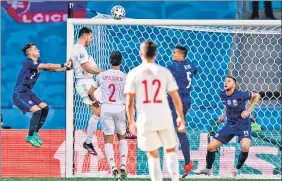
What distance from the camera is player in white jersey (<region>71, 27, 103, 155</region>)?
11555 mm

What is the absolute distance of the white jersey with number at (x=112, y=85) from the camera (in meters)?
10.7

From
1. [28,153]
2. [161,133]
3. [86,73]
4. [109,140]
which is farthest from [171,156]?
[28,153]

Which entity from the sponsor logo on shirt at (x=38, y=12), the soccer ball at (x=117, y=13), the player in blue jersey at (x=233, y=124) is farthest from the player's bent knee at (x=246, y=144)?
the sponsor logo on shirt at (x=38, y=12)

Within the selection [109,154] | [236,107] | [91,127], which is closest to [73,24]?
[91,127]

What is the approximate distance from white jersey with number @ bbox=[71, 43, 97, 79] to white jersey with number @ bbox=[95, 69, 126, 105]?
83cm

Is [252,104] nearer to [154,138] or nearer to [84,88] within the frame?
[84,88]

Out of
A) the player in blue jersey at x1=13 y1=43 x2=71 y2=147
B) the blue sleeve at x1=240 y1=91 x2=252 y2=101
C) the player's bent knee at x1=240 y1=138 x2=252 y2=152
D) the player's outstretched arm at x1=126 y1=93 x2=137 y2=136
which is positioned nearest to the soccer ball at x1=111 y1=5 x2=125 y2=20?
the player in blue jersey at x1=13 y1=43 x2=71 y2=147

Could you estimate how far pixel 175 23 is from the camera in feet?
39.6

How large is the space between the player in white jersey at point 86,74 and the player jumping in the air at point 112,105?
25.1 inches

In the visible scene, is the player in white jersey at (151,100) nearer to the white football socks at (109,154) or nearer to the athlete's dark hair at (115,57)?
the athlete's dark hair at (115,57)

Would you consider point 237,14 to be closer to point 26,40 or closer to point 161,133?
point 26,40

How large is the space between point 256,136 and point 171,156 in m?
4.61

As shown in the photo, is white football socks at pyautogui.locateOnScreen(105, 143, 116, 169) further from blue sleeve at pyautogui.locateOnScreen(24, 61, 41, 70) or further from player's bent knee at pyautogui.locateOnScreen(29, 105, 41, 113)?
blue sleeve at pyautogui.locateOnScreen(24, 61, 41, 70)

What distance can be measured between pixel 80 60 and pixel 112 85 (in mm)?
1018
